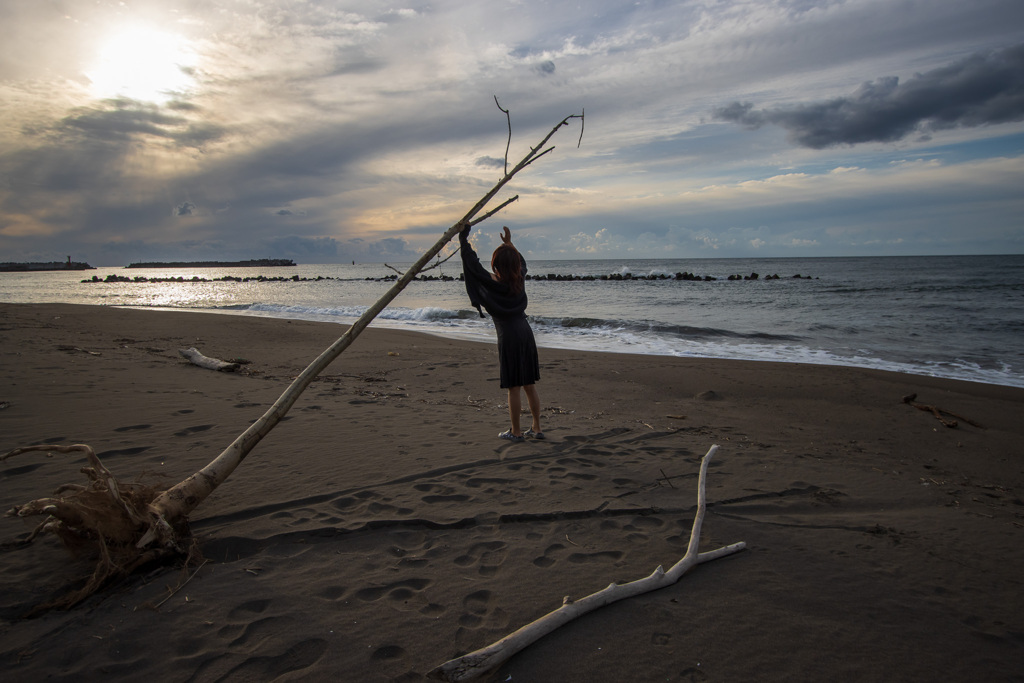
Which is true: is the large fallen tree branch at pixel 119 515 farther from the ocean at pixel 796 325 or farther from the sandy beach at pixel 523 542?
the ocean at pixel 796 325

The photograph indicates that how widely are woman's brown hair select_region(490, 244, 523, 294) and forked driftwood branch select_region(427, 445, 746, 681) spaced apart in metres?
2.48

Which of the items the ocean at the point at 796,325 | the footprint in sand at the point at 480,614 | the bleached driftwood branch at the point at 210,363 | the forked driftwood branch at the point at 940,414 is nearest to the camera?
the footprint in sand at the point at 480,614

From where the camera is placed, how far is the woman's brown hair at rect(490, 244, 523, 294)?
4535 millimetres

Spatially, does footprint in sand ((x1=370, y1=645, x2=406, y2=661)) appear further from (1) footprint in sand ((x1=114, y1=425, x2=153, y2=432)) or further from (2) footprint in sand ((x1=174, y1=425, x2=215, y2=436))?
(1) footprint in sand ((x1=114, y1=425, x2=153, y2=432))

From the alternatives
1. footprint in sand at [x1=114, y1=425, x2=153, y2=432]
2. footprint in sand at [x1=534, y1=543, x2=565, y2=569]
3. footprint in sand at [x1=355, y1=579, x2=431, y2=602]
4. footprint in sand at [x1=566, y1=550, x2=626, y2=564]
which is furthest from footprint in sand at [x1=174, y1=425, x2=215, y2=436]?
footprint in sand at [x1=566, y1=550, x2=626, y2=564]

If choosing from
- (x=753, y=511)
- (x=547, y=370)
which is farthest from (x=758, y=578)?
(x=547, y=370)

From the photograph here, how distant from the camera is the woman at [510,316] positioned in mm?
4535

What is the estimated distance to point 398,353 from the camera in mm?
10125

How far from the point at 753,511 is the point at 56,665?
3603 mm

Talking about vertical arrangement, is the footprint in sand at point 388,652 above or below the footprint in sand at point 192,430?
below

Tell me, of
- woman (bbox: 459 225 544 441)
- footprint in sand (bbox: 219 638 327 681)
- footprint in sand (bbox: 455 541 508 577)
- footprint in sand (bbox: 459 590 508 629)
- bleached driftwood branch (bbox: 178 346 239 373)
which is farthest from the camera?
bleached driftwood branch (bbox: 178 346 239 373)

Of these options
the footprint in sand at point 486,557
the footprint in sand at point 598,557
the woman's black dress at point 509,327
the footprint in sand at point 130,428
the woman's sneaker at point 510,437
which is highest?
the woman's black dress at point 509,327

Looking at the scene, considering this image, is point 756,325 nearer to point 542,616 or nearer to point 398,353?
point 398,353

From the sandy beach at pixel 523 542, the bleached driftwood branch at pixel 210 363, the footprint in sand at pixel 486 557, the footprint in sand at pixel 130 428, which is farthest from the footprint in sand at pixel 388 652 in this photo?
the bleached driftwood branch at pixel 210 363
